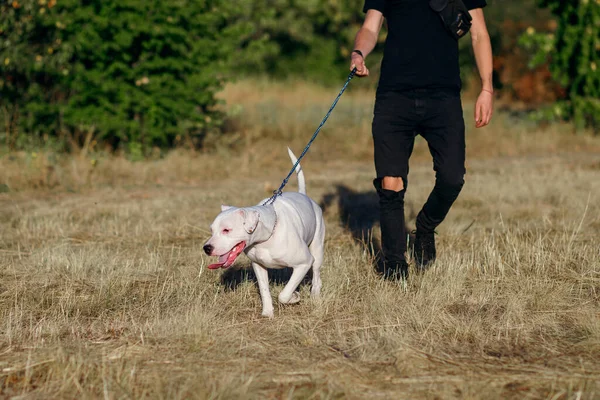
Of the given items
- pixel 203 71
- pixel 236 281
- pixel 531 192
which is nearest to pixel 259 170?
pixel 203 71

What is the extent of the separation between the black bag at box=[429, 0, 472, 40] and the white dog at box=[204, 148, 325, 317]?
1518 mm

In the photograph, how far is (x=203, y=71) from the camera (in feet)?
40.1

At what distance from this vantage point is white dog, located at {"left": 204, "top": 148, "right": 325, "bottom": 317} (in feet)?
14.9

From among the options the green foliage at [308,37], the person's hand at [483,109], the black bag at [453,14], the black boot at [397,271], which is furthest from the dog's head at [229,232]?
the green foliage at [308,37]

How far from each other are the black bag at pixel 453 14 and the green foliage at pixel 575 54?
1010 centimetres

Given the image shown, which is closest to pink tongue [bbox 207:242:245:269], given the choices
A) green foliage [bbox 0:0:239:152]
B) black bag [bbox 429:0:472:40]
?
black bag [bbox 429:0:472:40]

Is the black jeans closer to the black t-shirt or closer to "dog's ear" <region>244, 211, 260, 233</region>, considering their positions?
the black t-shirt

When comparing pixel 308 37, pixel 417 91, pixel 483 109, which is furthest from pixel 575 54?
pixel 308 37

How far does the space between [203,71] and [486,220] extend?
5489 millimetres

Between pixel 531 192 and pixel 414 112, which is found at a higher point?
pixel 414 112

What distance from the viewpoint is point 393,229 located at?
569 cm

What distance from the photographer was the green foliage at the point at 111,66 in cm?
1140

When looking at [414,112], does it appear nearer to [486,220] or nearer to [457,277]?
[457,277]

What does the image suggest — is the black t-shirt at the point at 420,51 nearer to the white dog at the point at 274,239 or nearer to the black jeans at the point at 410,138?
the black jeans at the point at 410,138
